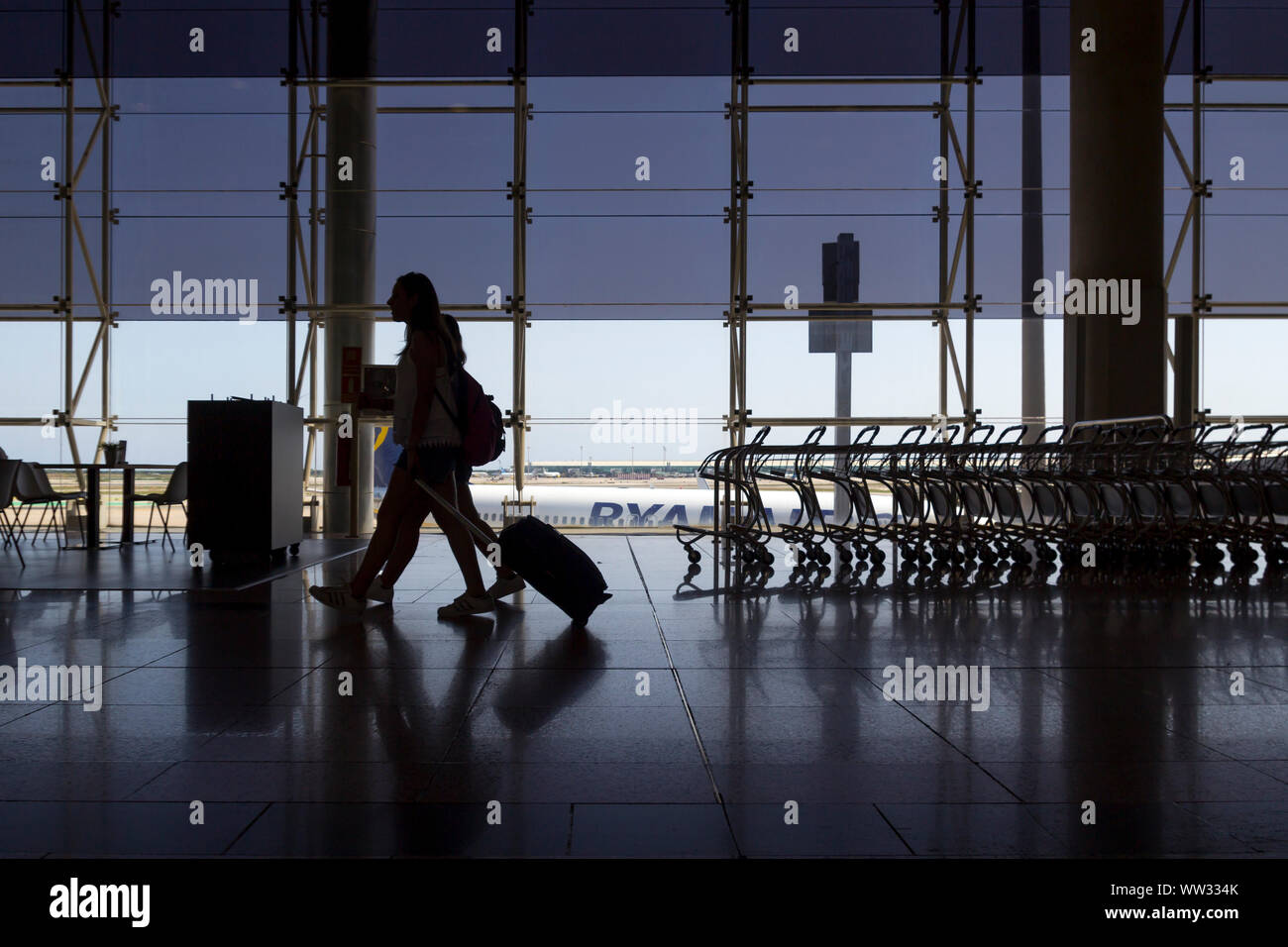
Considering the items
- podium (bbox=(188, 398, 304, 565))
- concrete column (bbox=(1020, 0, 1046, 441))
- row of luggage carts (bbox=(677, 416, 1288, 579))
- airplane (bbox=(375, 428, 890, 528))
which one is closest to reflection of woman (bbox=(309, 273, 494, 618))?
podium (bbox=(188, 398, 304, 565))

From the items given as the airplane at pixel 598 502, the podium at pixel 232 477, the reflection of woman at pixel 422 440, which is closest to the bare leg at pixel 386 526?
the reflection of woman at pixel 422 440

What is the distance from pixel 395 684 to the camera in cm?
332

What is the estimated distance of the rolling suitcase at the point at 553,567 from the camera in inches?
181

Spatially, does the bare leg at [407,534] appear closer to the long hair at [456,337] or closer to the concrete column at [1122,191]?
the long hair at [456,337]

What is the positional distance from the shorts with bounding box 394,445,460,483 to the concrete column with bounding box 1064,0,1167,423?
6.64m

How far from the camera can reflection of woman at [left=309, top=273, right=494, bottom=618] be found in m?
4.69

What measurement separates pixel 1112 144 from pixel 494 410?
686cm

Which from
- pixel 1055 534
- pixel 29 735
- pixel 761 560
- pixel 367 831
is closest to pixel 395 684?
pixel 29 735

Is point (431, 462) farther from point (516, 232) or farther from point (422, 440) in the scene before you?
point (516, 232)

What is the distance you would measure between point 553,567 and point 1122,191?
706 centimetres

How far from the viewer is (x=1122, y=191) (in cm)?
930

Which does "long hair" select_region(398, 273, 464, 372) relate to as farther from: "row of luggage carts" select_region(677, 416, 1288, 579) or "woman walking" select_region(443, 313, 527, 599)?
"row of luggage carts" select_region(677, 416, 1288, 579)

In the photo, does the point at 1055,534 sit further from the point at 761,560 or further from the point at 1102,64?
the point at 1102,64

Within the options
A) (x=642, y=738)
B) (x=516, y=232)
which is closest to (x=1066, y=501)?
(x=642, y=738)
